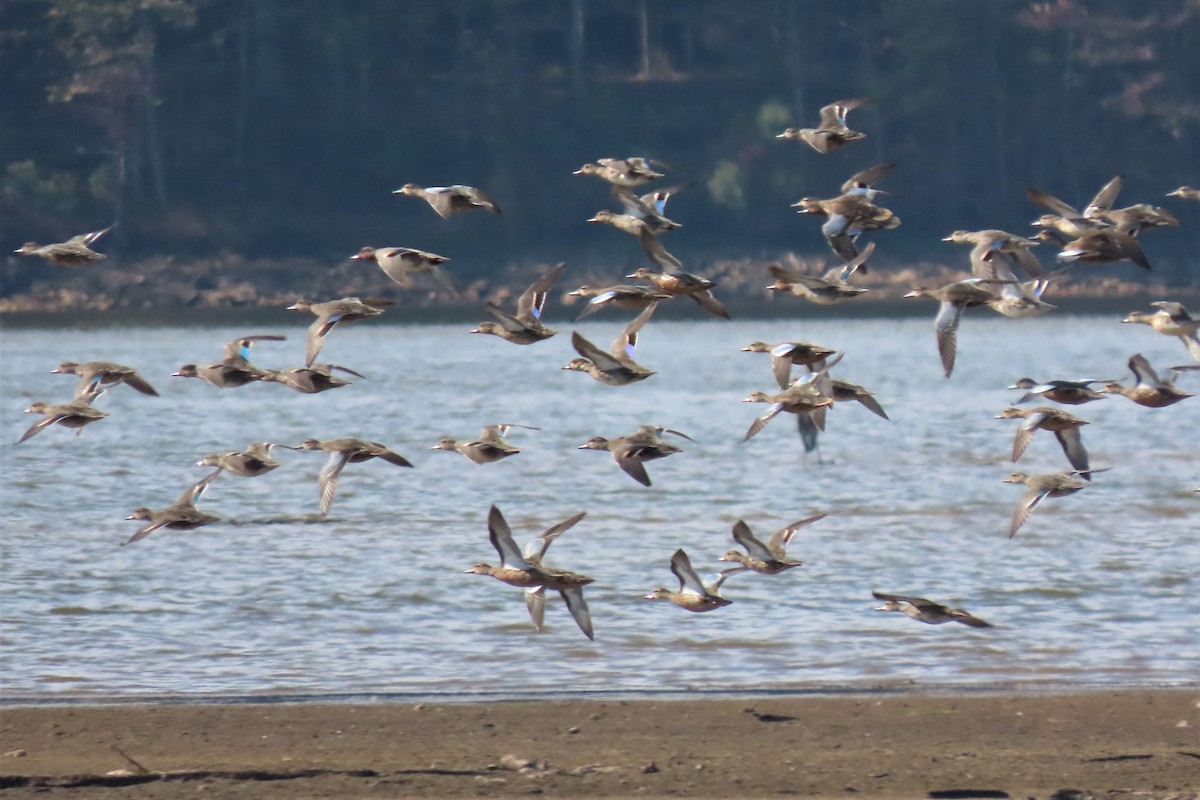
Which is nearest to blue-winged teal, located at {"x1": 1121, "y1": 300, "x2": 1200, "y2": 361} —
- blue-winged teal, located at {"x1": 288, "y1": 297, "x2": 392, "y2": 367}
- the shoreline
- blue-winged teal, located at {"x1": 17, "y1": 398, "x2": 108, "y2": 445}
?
the shoreline

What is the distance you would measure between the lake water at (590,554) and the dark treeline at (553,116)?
3299 centimetres

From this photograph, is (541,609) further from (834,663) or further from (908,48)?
(908,48)

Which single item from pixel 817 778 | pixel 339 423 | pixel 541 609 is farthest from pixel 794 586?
pixel 339 423

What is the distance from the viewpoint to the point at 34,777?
12180 millimetres

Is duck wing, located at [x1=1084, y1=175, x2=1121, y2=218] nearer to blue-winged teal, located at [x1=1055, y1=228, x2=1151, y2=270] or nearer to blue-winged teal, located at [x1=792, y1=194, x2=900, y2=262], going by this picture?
blue-winged teal, located at [x1=1055, y1=228, x2=1151, y2=270]

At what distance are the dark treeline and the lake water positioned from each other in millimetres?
32989

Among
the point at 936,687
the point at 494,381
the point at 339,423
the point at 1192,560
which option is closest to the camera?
the point at 936,687

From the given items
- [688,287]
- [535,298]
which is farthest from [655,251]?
[535,298]

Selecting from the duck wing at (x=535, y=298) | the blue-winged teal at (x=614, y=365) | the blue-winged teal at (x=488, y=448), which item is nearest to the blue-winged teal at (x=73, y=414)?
the blue-winged teal at (x=488, y=448)

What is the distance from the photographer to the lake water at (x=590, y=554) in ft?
52.7

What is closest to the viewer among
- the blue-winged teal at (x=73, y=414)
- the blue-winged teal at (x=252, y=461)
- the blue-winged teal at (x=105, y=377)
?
the blue-winged teal at (x=73, y=414)

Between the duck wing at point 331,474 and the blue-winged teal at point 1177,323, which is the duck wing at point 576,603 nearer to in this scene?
the duck wing at point 331,474

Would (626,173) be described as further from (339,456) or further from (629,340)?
(339,456)

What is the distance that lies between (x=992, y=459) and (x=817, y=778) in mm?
21423
